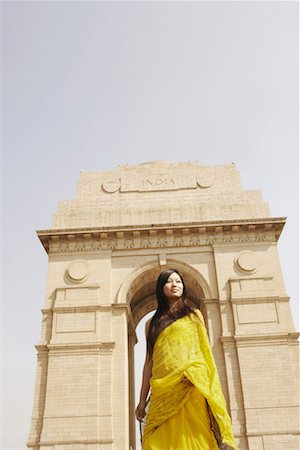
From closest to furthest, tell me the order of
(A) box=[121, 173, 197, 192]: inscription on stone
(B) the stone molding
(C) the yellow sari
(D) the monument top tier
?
(C) the yellow sari < (B) the stone molding < (D) the monument top tier < (A) box=[121, 173, 197, 192]: inscription on stone

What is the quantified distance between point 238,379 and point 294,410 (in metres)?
2.21

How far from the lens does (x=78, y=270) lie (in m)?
19.4

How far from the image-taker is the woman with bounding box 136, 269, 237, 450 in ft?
12.6

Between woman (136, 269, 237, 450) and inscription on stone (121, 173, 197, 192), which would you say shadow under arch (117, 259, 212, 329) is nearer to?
inscription on stone (121, 173, 197, 192)

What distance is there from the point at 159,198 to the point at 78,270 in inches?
207

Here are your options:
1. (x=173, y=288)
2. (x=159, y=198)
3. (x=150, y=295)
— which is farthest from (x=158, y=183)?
(x=173, y=288)

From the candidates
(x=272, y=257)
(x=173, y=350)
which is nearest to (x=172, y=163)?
(x=272, y=257)

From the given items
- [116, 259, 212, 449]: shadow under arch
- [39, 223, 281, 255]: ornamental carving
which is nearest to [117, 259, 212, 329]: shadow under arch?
[116, 259, 212, 449]: shadow under arch

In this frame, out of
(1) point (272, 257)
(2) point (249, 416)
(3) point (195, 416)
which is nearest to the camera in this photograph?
(3) point (195, 416)

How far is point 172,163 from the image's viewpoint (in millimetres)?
23078

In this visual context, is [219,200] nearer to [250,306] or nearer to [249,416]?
[250,306]

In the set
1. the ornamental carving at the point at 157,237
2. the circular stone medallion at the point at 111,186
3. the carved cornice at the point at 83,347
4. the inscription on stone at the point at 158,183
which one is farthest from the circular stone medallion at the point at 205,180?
the carved cornice at the point at 83,347

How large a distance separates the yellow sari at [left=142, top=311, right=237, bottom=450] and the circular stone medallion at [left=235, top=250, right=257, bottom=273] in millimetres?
15279

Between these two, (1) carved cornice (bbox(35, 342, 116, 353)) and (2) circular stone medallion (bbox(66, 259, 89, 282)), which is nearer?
(1) carved cornice (bbox(35, 342, 116, 353))
